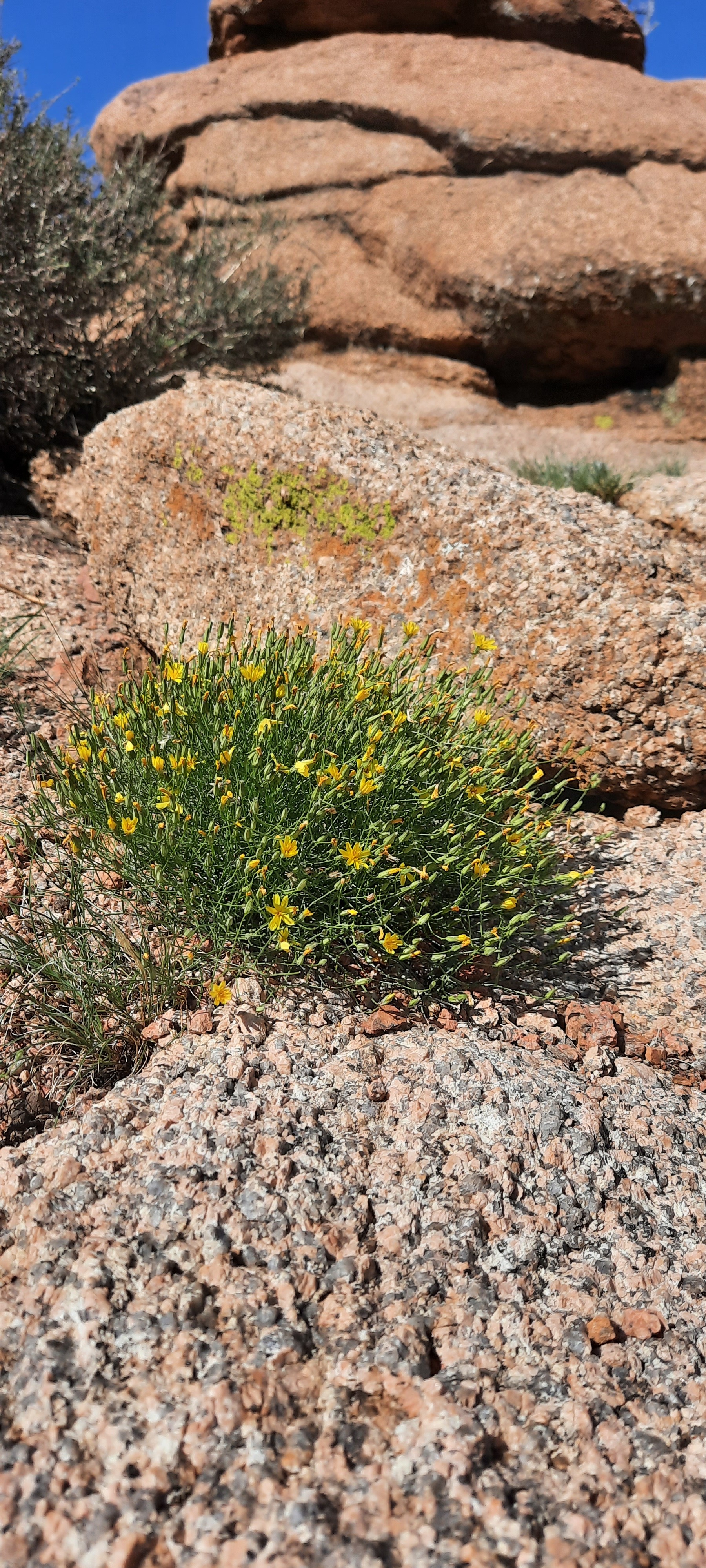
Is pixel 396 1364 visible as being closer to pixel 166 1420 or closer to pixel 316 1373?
pixel 316 1373

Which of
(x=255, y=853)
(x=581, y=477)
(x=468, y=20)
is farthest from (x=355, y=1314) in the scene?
(x=468, y=20)

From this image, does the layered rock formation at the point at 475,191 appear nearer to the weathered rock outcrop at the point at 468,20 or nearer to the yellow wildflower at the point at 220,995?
the weathered rock outcrop at the point at 468,20

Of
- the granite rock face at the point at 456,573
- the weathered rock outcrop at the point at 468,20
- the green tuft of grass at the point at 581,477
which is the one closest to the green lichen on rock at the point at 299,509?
the granite rock face at the point at 456,573

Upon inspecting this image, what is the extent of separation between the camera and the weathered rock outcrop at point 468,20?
10.3m

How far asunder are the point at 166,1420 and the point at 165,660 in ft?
7.17

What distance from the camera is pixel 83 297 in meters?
6.18

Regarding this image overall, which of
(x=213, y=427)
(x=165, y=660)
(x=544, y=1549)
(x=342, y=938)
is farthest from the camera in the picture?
(x=213, y=427)

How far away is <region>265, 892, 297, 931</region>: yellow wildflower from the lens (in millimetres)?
2582

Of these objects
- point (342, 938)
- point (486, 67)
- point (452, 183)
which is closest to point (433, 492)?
point (342, 938)

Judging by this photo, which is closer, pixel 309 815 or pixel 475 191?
pixel 309 815

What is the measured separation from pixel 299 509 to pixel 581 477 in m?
2.75

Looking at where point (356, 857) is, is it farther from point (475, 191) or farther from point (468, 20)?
point (468, 20)

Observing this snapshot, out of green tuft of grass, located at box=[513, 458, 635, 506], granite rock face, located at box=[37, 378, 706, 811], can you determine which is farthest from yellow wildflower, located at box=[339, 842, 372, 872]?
green tuft of grass, located at box=[513, 458, 635, 506]

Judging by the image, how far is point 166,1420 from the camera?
1.70m
